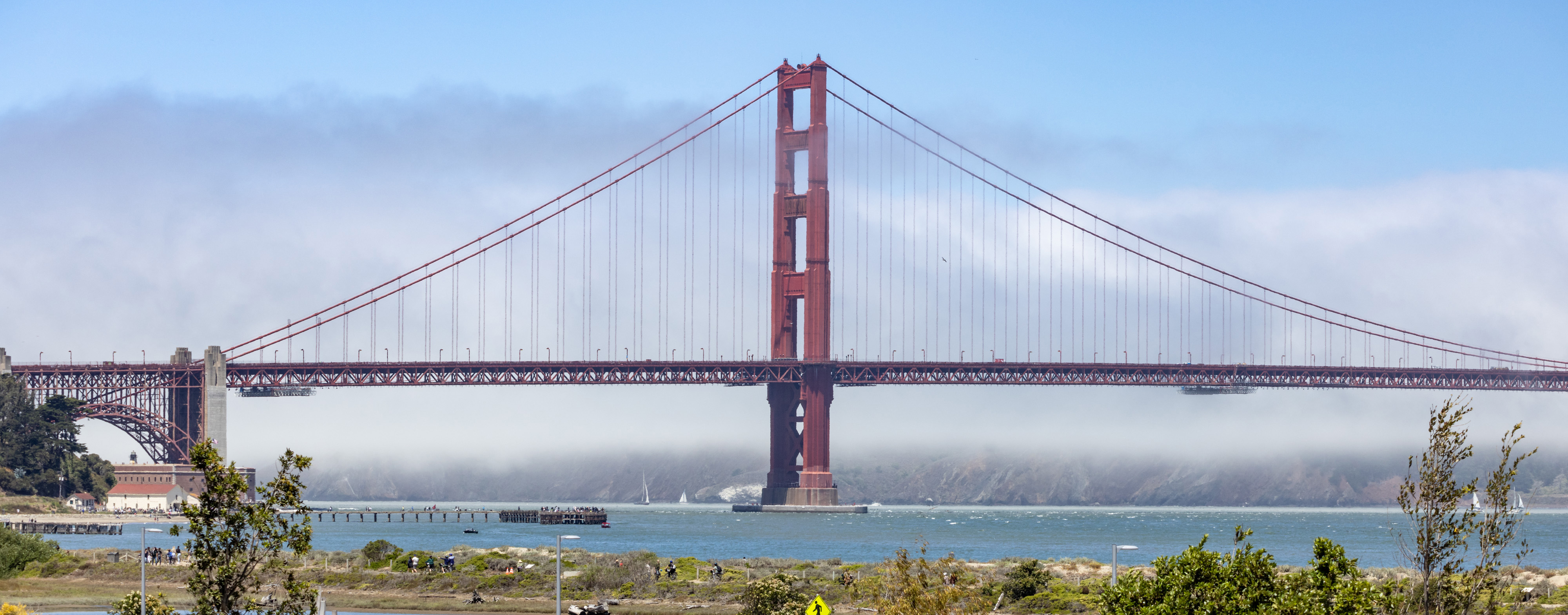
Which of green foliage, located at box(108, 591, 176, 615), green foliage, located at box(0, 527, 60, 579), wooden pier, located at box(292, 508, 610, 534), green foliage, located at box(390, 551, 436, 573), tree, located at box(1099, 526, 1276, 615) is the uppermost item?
tree, located at box(1099, 526, 1276, 615)

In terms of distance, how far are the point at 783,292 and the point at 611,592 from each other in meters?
76.0

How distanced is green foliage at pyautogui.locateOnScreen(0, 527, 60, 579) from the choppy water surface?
20394 mm

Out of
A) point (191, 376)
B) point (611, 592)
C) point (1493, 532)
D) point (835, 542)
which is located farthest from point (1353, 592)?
point (191, 376)

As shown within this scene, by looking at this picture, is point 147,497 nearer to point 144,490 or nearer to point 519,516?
point 144,490

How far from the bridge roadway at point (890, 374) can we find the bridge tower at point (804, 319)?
6.30ft

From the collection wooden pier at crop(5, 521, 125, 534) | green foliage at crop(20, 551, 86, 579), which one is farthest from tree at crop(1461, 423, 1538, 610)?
wooden pier at crop(5, 521, 125, 534)

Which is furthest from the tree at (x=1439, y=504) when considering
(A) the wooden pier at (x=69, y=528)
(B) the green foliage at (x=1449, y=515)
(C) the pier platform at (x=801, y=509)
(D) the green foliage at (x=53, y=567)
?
(C) the pier platform at (x=801, y=509)

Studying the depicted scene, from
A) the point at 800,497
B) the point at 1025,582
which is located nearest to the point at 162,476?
the point at 800,497

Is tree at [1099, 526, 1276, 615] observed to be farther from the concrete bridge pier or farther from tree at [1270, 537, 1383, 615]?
the concrete bridge pier

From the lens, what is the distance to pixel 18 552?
198 feet

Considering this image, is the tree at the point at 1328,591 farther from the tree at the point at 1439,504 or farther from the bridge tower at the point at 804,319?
the bridge tower at the point at 804,319

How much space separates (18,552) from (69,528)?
49095 millimetres

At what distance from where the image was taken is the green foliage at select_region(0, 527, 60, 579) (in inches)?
2303

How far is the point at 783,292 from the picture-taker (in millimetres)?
127312
